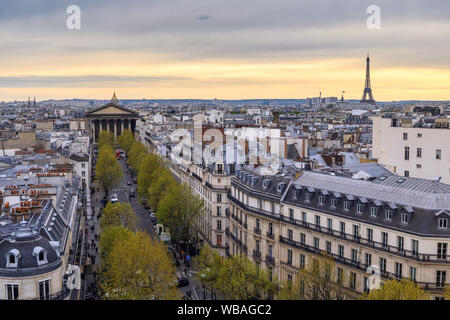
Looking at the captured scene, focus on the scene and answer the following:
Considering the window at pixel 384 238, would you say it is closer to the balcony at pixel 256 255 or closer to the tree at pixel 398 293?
the tree at pixel 398 293

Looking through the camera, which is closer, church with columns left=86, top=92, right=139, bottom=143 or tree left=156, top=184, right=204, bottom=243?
tree left=156, top=184, right=204, bottom=243

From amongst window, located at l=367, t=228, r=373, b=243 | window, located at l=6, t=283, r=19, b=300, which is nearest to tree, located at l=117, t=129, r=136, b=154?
window, located at l=367, t=228, r=373, b=243

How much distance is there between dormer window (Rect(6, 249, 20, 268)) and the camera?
82.1 ft

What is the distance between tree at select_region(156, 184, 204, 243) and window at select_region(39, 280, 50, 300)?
27.9 metres

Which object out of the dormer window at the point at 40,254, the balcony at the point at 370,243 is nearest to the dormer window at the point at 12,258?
the dormer window at the point at 40,254

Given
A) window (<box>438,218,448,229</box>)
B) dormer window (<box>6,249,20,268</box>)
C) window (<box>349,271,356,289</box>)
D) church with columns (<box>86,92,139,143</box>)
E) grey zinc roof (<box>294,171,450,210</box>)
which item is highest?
church with columns (<box>86,92,139,143</box>)

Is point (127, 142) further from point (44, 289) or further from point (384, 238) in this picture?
point (44, 289)

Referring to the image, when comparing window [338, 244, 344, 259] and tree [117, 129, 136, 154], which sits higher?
tree [117, 129, 136, 154]

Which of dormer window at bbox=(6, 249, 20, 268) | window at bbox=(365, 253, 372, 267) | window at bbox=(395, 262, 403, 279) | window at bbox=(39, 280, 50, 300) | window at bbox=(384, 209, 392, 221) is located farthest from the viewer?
window at bbox=(365, 253, 372, 267)

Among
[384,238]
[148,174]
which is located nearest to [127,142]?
[148,174]

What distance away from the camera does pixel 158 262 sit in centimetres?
3241

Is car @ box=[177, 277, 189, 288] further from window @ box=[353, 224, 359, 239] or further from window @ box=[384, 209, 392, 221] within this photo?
window @ box=[384, 209, 392, 221]
